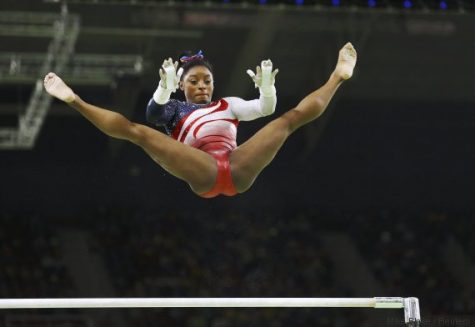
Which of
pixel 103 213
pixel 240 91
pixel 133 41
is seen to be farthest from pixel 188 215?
pixel 133 41

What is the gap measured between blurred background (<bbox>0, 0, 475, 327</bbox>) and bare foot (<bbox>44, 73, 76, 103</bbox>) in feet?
30.0

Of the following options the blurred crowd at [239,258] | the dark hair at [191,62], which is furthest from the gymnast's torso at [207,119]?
the blurred crowd at [239,258]

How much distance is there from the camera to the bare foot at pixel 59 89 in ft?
18.0

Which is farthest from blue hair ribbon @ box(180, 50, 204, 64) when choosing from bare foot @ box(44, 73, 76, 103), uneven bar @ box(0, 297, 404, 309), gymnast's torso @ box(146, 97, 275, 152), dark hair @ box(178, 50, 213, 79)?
uneven bar @ box(0, 297, 404, 309)

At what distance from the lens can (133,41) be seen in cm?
1625

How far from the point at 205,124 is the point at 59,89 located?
111cm

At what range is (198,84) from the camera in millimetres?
6156

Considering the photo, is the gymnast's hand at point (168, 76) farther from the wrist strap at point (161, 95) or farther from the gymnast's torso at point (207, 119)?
the gymnast's torso at point (207, 119)

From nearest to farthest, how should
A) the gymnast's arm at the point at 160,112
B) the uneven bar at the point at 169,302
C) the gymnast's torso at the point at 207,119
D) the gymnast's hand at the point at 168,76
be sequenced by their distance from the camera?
the uneven bar at the point at 169,302
the gymnast's hand at the point at 168,76
the gymnast's arm at the point at 160,112
the gymnast's torso at the point at 207,119

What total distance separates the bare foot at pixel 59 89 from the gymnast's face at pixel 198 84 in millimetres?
981

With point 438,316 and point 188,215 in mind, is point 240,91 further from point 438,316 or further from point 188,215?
point 438,316

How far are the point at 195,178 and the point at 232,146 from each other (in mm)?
503

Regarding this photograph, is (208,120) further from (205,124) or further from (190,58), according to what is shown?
(190,58)

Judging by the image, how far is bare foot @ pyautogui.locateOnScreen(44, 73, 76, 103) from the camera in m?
5.50
